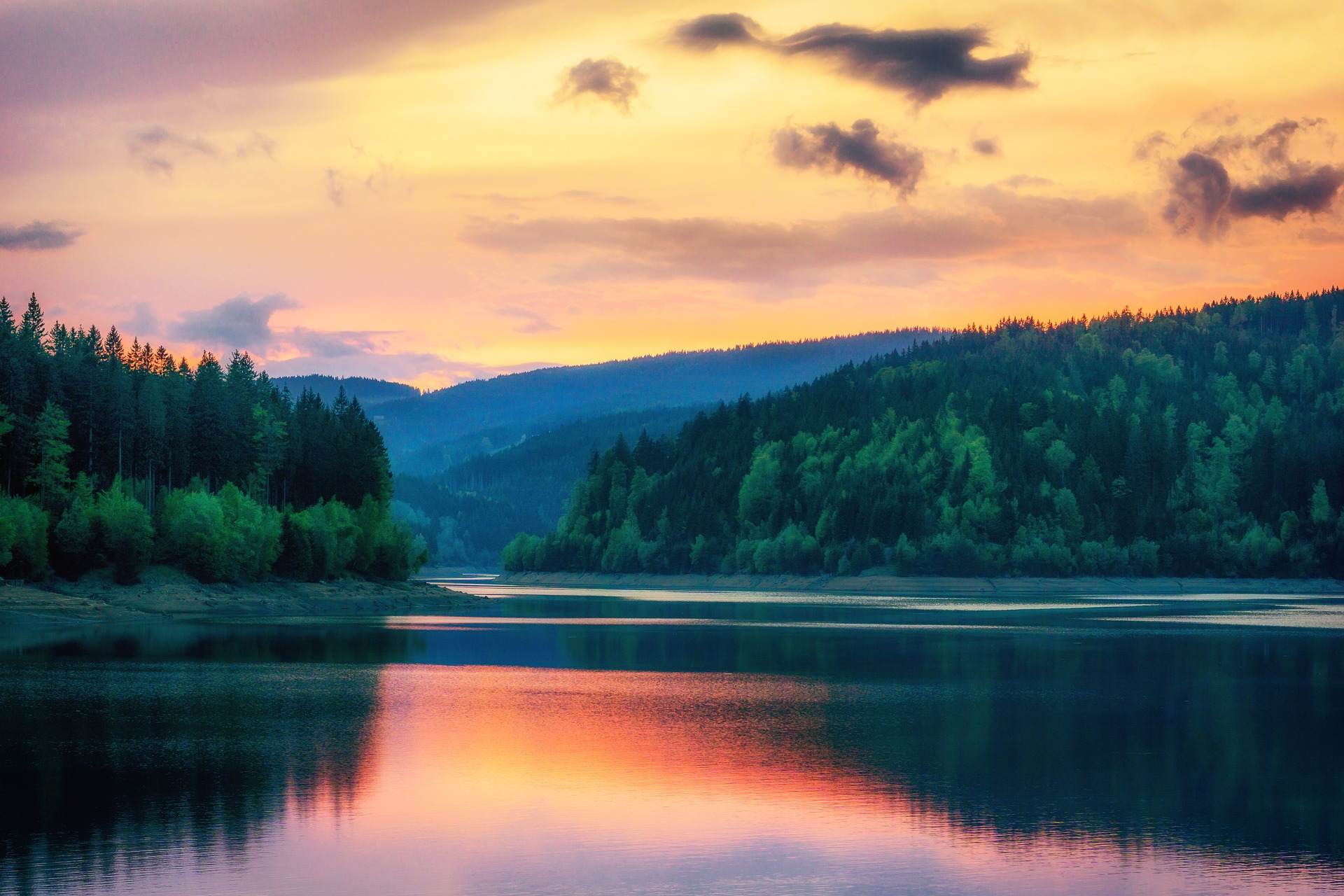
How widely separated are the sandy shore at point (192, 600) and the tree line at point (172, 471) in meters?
1.57

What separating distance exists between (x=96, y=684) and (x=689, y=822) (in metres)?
37.1

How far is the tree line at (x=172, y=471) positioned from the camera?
A: 118m

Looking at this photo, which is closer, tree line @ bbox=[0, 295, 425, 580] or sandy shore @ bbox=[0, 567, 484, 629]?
sandy shore @ bbox=[0, 567, 484, 629]

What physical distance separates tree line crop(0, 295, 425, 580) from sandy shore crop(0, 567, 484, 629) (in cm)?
157

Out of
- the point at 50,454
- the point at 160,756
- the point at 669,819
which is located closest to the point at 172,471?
the point at 50,454

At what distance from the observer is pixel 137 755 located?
44.0 m

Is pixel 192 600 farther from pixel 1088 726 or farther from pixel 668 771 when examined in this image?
pixel 668 771

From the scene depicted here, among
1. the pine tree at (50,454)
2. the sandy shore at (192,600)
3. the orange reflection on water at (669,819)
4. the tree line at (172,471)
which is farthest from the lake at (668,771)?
the pine tree at (50,454)

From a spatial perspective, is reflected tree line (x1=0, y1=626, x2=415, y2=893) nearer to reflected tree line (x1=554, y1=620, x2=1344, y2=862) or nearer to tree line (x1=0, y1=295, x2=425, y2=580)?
reflected tree line (x1=554, y1=620, x2=1344, y2=862)

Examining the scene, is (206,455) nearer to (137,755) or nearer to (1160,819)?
(137,755)

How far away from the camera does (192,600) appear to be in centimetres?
12419

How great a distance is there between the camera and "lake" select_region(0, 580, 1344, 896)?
3042 cm

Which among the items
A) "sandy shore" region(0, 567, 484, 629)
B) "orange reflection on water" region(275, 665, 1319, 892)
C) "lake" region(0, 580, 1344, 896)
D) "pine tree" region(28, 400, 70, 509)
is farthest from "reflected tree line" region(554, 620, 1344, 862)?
"pine tree" region(28, 400, 70, 509)

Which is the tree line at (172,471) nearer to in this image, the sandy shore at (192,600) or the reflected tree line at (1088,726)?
the sandy shore at (192,600)
